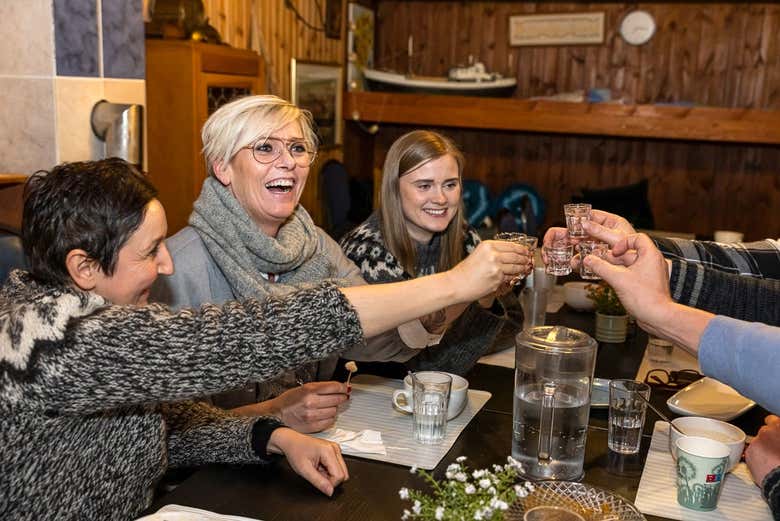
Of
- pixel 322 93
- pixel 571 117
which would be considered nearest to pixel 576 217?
pixel 571 117

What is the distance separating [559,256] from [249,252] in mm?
801

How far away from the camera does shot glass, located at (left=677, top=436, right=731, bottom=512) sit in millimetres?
1340

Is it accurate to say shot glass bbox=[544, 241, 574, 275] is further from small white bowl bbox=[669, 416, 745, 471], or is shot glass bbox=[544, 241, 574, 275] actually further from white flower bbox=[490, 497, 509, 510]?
white flower bbox=[490, 497, 509, 510]

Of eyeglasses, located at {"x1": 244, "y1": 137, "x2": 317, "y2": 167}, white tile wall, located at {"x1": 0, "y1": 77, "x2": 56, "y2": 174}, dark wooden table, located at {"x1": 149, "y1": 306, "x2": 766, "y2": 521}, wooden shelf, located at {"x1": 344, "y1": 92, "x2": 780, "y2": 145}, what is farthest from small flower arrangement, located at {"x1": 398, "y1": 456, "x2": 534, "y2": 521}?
wooden shelf, located at {"x1": 344, "y1": 92, "x2": 780, "y2": 145}

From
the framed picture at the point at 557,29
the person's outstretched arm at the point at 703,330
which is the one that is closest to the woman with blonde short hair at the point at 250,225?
the person's outstretched arm at the point at 703,330

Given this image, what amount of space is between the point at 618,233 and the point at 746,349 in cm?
51

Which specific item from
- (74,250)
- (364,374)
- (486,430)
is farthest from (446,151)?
(74,250)

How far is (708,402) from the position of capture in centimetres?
185

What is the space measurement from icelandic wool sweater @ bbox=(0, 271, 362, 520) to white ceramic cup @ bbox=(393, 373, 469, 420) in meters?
0.42

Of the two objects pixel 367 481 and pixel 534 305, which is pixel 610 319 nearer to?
pixel 534 305

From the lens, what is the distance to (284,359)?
1.27 meters

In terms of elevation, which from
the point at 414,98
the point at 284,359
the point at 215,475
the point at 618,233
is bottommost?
the point at 215,475

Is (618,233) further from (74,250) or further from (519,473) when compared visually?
(74,250)

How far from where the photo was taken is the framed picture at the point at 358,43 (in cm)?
585
